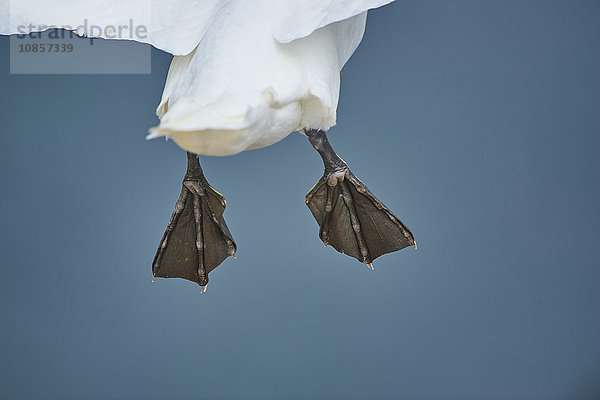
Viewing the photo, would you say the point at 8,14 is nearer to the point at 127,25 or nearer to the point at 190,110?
the point at 127,25

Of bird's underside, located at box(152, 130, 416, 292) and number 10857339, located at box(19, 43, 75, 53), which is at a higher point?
number 10857339, located at box(19, 43, 75, 53)

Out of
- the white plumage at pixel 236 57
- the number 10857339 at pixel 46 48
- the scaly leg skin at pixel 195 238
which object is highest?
the number 10857339 at pixel 46 48

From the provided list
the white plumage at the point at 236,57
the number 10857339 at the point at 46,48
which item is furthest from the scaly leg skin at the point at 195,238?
the number 10857339 at the point at 46,48

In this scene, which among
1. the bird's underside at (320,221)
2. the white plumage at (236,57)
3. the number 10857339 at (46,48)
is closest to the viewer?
the white plumage at (236,57)

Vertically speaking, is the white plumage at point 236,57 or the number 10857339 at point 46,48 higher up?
the number 10857339 at point 46,48

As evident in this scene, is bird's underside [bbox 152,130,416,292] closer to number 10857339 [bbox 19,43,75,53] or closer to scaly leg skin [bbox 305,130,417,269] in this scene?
scaly leg skin [bbox 305,130,417,269]

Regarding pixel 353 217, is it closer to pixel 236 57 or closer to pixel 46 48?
pixel 236 57

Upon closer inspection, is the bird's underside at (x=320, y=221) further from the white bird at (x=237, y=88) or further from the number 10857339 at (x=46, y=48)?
the number 10857339 at (x=46, y=48)

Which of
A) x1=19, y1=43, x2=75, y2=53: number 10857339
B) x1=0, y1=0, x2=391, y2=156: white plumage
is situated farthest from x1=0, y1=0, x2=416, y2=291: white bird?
x1=19, y1=43, x2=75, y2=53: number 10857339
